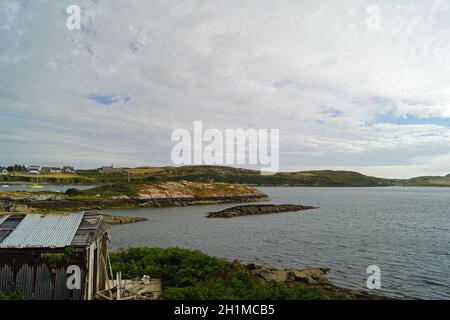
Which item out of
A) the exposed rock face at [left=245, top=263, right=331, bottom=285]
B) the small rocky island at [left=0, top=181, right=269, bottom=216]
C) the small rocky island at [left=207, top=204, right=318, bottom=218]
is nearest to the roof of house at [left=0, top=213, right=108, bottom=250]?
the exposed rock face at [left=245, top=263, right=331, bottom=285]

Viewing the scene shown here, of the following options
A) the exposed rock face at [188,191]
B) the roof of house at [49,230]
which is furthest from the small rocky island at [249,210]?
the roof of house at [49,230]

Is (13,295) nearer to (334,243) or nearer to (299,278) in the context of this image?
(299,278)

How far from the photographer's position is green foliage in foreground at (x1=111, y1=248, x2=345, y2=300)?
1532 centimetres

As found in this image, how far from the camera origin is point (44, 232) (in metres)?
15.3

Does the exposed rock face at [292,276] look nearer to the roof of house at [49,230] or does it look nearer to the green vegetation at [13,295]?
the roof of house at [49,230]

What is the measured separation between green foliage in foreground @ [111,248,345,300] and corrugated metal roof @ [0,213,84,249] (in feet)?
15.8

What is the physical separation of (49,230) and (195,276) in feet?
28.2

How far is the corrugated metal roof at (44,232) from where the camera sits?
14.4 m

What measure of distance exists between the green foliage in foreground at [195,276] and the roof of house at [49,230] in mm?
4263

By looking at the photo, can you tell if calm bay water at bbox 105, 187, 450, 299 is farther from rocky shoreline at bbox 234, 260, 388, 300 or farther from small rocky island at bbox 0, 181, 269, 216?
small rocky island at bbox 0, 181, 269, 216

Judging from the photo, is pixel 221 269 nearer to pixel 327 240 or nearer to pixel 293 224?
pixel 327 240

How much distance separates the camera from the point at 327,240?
144 feet
